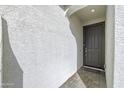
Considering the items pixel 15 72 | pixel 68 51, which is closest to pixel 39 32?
pixel 15 72

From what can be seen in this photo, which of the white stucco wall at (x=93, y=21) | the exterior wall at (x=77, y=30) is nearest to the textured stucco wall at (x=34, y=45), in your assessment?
the exterior wall at (x=77, y=30)

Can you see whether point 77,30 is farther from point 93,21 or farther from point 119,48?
point 119,48

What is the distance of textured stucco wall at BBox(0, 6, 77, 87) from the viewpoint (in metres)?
1.76

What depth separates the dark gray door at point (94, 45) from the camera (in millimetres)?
5047

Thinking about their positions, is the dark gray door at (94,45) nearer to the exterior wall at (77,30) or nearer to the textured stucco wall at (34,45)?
the exterior wall at (77,30)

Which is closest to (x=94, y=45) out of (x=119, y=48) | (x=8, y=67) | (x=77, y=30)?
(x=77, y=30)

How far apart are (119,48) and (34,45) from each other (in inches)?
57.1

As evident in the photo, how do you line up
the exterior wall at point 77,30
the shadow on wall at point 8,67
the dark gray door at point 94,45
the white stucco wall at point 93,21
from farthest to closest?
the dark gray door at point 94,45, the white stucco wall at point 93,21, the exterior wall at point 77,30, the shadow on wall at point 8,67

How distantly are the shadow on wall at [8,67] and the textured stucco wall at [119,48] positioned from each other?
1516mm

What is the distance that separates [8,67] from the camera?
1739 mm

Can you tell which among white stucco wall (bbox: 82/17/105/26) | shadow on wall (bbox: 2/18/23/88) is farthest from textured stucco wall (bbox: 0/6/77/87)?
white stucco wall (bbox: 82/17/105/26)

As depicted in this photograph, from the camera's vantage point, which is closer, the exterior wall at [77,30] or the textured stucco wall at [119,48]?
the textured stucco wall at [119,48]

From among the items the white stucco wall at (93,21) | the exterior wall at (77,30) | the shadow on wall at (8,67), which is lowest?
the shadow on wall at (8,67)
